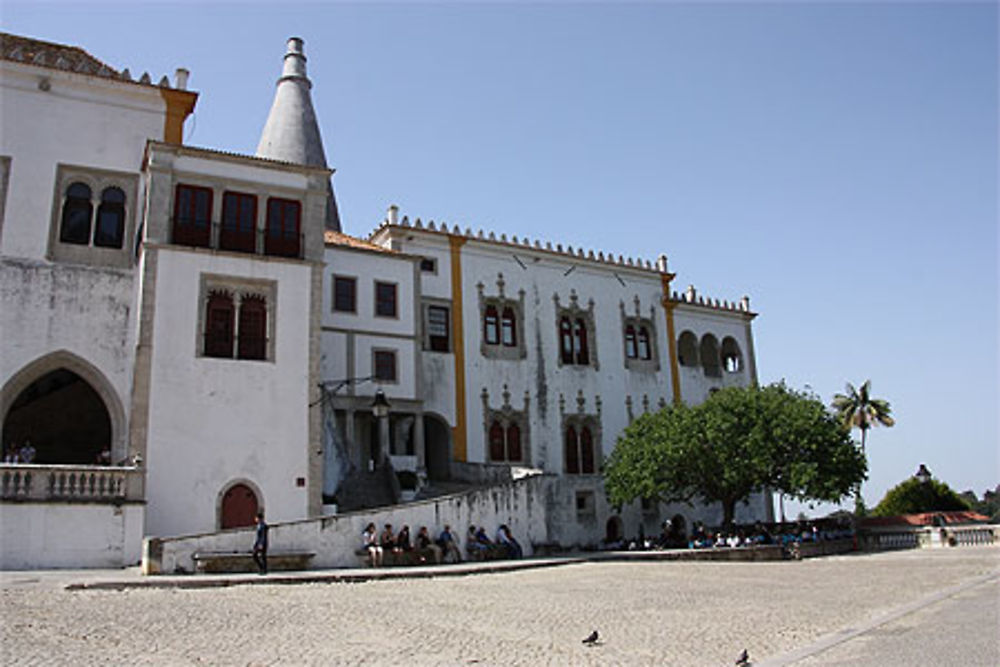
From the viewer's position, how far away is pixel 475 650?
8055 mm

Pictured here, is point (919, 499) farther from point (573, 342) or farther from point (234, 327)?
point (234, 327)

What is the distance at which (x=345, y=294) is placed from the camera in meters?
27.2

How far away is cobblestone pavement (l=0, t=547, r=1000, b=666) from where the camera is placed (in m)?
7.74

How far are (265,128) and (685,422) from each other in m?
23.6

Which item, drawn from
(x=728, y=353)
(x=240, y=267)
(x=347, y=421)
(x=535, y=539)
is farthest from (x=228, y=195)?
(x=728, y=353)

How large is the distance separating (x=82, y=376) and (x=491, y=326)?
15.0m

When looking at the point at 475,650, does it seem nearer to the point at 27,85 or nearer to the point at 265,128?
the point at 27,85

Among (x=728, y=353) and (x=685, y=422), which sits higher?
(x=728, y=353)

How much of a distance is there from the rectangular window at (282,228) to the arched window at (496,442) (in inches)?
452

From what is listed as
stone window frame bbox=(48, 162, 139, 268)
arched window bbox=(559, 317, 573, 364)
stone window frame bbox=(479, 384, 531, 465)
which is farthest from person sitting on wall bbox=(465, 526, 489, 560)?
arched window bbox=(559, 317, 573, 364)

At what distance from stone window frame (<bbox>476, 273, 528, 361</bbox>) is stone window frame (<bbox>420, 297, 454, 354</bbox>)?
1284 millimetres

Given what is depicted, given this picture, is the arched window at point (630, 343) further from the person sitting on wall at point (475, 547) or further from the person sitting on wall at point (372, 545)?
the person sitting on wall at point (372, 545)

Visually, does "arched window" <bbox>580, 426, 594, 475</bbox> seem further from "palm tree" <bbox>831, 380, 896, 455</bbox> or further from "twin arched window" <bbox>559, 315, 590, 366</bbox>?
"palm tree" <bbox>831, 380, 896, 455</bbox>

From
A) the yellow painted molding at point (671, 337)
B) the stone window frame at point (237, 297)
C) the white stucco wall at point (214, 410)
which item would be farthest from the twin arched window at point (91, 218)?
the yellow painted molding at point (671, 337)
